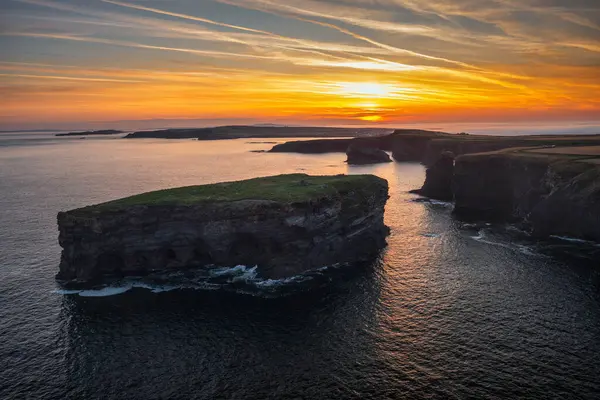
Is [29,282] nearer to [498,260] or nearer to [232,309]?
[232,309]

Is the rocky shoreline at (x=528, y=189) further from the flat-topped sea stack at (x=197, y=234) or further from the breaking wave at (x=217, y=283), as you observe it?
the breaking wave at (x=217, y=283)

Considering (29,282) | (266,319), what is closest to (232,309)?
(266,319)

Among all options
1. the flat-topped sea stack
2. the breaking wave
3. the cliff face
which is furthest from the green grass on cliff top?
the cliff face

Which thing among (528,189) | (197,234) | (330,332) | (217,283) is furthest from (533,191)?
(197,234)

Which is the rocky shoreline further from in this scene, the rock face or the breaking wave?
the breaking wave

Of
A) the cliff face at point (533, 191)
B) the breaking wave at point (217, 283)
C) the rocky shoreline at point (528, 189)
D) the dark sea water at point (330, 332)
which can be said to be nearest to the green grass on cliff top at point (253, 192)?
the breaking wave at point (217, 283)
